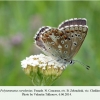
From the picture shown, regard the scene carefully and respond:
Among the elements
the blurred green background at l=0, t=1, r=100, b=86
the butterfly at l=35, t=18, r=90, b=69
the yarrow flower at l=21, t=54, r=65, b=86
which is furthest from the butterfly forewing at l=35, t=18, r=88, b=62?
the blurred green background at l=0, t=1, r=100, b=86

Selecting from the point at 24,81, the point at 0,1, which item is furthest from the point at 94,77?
the point at 0,1

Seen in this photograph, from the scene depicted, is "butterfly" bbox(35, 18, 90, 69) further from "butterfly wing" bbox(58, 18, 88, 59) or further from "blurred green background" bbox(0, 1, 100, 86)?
"blurred green background" bbox(0, 1, 100, 86)

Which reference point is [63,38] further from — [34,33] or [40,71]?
[34,33]

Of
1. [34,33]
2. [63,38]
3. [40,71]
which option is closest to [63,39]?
[63,38]

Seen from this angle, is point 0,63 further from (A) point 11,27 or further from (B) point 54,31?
(B) point 54,31

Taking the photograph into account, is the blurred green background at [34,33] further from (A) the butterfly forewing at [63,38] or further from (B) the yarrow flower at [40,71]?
(B) the yarrow flower at [40,71]
